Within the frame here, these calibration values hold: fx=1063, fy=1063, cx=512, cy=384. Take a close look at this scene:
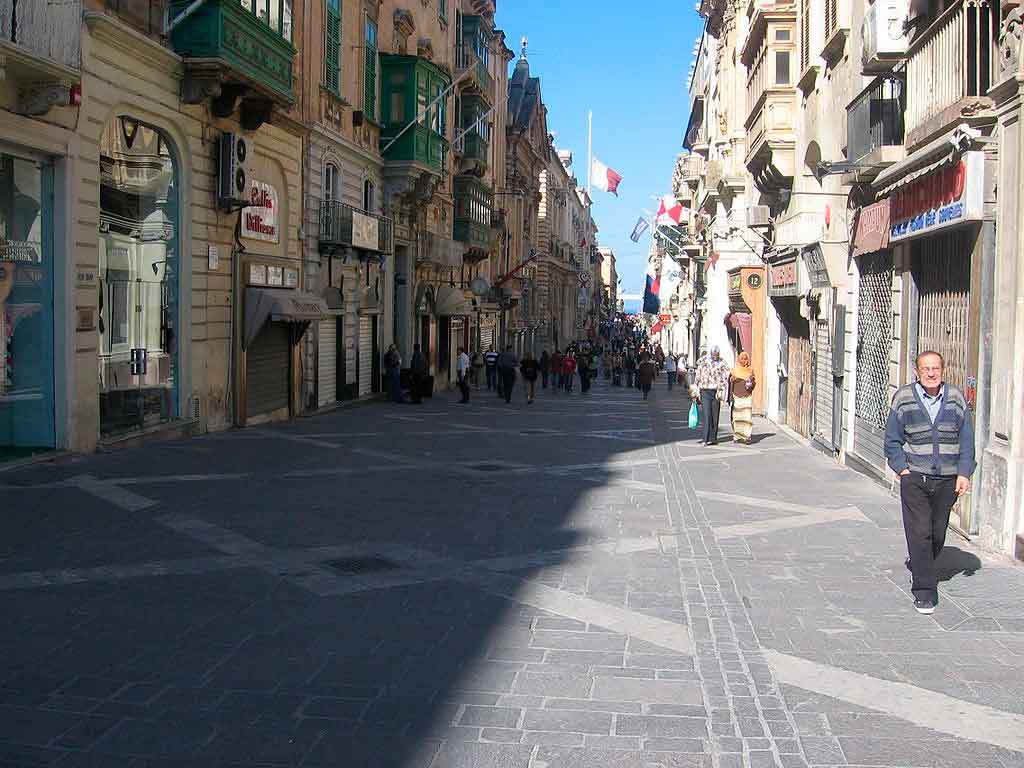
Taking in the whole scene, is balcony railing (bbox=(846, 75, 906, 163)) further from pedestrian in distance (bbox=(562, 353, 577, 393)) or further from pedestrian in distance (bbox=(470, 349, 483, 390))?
pedestrian in distance (bbox=(470, 349, 483, 390))

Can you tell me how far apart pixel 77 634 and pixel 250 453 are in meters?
9.30

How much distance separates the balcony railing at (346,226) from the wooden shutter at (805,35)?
1069 cm

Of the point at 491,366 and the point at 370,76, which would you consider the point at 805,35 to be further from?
the point at 491,366

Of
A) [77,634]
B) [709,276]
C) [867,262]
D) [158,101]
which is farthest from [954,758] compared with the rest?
[709,276]

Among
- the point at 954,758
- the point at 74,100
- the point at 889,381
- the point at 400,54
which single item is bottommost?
the point at 954,758

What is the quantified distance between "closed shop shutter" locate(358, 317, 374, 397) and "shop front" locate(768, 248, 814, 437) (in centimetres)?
1056

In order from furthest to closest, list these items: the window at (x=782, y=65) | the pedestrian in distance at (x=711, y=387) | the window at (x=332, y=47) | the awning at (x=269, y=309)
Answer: the window at (x=332, y=47) → the window at (x=782, y=65) → the awning at (x=269, y=309) → the pedestrian in distance at (x=711, y=387)

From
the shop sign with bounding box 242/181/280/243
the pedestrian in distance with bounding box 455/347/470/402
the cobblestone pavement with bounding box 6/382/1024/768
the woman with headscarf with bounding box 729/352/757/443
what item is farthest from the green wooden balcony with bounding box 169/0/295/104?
the pedestrian in distance with bounding box 455/347/470/402

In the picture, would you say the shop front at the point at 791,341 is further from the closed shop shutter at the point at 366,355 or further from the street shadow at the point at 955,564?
the closed shop shutter at the point at 366,355

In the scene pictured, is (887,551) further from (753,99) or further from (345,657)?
(753,99)

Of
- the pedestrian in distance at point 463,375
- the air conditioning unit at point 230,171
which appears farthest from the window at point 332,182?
the pedestrian in distance at point 463,375

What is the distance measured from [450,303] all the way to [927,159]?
86.0 ft

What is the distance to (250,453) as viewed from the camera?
611 inches

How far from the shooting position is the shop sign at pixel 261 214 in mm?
19906
